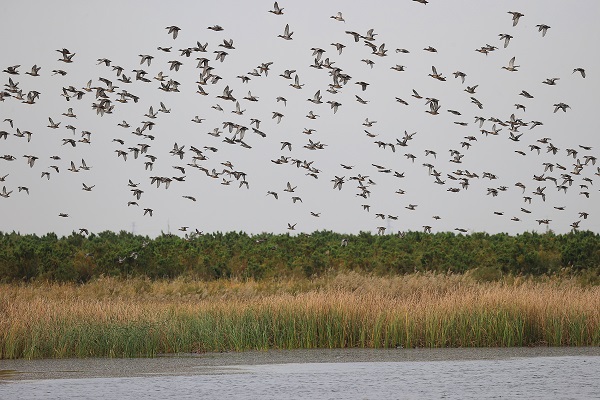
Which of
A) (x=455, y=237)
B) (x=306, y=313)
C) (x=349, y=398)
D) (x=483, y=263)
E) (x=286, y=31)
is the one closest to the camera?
(x=349, y=398)

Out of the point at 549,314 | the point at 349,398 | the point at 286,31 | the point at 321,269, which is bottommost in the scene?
the point at 349,398

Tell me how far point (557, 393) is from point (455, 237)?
35537 millimetres

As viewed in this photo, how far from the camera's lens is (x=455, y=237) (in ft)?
177

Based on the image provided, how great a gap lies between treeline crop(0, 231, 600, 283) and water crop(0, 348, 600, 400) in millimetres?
19900

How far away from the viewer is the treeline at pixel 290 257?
4678cm

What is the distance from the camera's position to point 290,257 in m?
49.9

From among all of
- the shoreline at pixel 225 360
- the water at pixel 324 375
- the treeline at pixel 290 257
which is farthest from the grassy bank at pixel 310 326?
the treeline at pixel 290 257

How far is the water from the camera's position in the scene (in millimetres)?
18734

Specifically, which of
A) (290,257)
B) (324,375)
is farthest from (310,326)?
(290,257)

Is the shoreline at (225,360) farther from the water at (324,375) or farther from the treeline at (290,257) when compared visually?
the treeline at (290,257)

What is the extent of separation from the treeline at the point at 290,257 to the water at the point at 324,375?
19.9 meters

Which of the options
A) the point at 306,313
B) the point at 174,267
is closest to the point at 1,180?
the point at 174,267

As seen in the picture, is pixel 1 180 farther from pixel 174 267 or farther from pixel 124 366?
pixel 124 366

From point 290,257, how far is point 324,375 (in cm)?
2887
